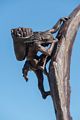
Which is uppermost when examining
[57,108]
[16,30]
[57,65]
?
[16,30]

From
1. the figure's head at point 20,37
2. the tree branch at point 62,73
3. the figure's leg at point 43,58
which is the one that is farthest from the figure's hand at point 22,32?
the tree branch at point 62,73

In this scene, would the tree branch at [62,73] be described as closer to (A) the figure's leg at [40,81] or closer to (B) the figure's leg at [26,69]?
(A) the figure's leg at [40,81]

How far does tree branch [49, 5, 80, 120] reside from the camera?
7.25 metres

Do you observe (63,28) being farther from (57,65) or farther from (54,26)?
(57,65)

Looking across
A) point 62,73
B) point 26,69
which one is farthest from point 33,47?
point 62,73

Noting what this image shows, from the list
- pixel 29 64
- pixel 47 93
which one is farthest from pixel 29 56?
pixel 47 93

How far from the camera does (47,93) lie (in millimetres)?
7691

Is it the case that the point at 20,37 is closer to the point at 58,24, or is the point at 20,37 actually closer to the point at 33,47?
the point at 33,47

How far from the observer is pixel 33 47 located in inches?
299

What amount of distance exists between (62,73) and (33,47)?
1.96ft

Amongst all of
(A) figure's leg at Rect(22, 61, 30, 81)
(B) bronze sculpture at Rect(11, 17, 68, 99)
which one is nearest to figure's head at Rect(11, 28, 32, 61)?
(B) bronze sculpture at Rect(11, 17, 68, 99)

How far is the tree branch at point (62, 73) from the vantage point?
7.25 metres

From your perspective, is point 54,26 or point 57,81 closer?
point 57,81

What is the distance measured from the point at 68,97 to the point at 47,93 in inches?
16.4
